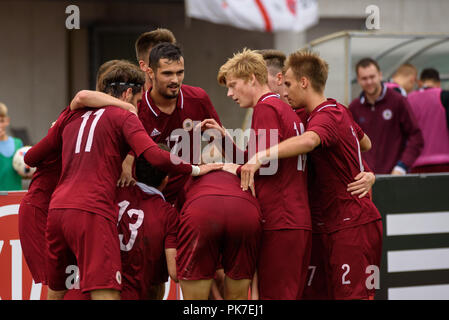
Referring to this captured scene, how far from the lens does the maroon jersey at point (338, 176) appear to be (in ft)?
15.3

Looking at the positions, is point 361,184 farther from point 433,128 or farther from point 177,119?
point 433,128

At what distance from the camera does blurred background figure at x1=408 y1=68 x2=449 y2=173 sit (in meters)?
8.38

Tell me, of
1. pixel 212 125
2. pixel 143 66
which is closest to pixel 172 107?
pixel 212 125

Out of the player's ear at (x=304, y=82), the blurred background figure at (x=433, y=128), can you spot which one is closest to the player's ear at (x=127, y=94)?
the player's ear at (x=304, y=82)

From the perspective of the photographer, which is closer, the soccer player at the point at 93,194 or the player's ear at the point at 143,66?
the soccer player at the point at 93,194

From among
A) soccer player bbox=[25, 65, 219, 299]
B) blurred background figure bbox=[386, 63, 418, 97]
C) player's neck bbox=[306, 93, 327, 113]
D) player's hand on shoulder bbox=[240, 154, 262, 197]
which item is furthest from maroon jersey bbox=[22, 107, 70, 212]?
blurred background figure bbox=[386, 63, 418, 97]

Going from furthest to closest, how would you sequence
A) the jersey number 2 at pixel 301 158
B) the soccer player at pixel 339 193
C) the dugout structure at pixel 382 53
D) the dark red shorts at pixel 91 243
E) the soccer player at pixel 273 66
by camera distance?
the dugout structure at pixel 382 53 → the soccer player at pixel 273 66 → the soccer player at pixel 339 193 → the jersey number 2 at pixel 301 158 → the dark red shorts at pixel 91 243

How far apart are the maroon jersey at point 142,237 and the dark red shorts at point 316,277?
1.18 metres

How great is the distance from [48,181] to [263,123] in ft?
6.21

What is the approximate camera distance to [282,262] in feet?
14.7

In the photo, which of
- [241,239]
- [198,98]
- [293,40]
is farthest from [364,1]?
A: [241,239]

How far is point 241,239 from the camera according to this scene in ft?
14.2

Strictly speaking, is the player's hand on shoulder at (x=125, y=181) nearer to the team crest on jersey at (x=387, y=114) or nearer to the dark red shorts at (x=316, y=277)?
the dark red shorts at (x=316, y=277)

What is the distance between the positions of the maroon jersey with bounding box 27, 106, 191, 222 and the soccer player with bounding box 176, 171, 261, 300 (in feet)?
1.04
